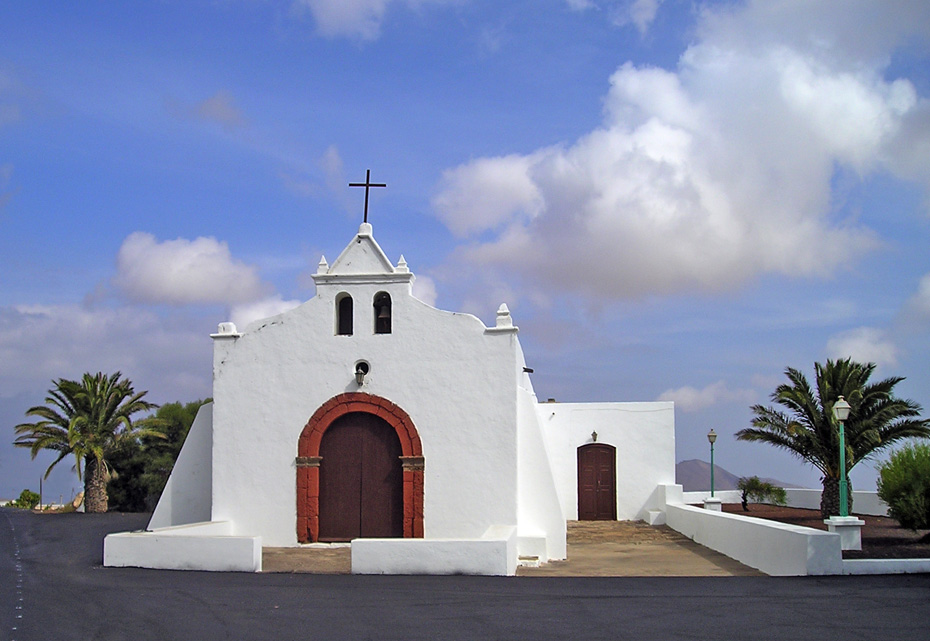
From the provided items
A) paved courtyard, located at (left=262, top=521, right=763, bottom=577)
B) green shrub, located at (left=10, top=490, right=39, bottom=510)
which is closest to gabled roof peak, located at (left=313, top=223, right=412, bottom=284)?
paved courtyard, located at (left=262, top=521, right=763, bottom=577)

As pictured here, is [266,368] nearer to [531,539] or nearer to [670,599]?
[531,539]

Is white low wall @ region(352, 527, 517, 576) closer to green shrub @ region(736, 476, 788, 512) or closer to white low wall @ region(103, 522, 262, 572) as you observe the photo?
white low wall @ region(103, 522, 262, 572)

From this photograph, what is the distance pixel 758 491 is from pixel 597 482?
19.0 feet

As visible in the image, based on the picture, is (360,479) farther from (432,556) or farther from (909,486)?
(909,486)

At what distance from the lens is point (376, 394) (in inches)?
631

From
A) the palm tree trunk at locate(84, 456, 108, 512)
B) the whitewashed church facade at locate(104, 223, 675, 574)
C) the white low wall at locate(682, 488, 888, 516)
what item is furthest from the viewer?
the palm tree trunk at locate(84, 456, 108, 512)

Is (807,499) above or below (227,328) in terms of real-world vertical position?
below

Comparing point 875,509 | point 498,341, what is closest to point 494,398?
point 498,341

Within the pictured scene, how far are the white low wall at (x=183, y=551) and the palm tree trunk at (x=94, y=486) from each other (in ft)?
60.5

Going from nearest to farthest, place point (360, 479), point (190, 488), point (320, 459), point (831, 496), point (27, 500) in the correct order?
point (320, 459) < point (360, 479) < point (190, 488) < point (831, 496) < point (27, 500)

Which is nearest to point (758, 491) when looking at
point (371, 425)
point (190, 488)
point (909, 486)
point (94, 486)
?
point (909, 486)

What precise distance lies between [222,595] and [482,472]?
5995 millimetres

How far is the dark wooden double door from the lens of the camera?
15891 mm

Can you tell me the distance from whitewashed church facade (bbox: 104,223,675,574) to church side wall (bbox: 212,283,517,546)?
0.08 ft
